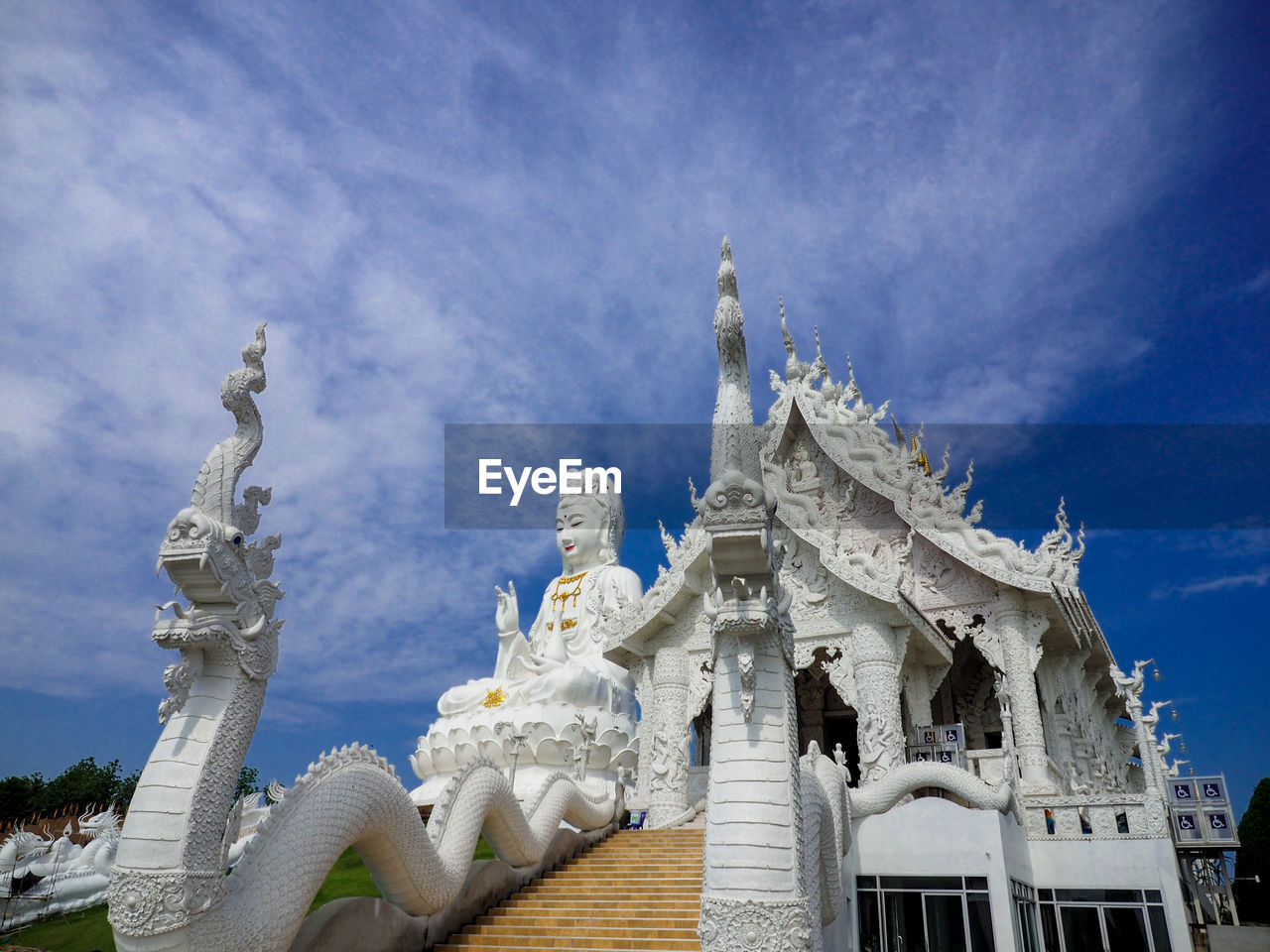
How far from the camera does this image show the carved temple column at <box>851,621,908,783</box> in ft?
39.9

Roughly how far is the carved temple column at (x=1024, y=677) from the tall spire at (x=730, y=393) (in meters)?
8.37

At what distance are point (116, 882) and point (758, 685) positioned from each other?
4.52 meters

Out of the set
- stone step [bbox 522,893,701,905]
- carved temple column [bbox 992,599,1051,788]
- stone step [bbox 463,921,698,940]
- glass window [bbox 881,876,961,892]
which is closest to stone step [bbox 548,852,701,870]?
stone step [bbox 522,893,701,905]

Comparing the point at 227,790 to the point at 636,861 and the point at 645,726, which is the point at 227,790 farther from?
the point at 645,726

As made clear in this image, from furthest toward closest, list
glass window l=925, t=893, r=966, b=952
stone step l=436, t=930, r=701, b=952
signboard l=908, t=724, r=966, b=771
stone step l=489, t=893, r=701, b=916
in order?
signboard l=908, t=724, r=966, b=771
glass window l=925, t=893, r=966, b=952
stone step l=489, t=893, r=701, b=916
stone step l=436, t=930, r=701, b=952

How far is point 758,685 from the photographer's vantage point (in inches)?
264

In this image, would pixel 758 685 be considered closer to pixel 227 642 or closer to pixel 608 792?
pixel 227 642

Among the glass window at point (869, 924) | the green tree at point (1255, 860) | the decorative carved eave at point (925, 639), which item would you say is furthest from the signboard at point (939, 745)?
the green tree at point (1255, 860)

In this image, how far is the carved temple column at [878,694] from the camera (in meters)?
12.1

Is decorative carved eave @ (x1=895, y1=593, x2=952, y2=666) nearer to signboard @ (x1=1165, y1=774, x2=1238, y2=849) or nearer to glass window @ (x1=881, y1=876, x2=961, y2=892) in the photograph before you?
signboard @ (x1=1165, y1=774, x2=1238, y2=849)

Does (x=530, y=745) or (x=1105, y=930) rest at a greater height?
(x=530, y=745)

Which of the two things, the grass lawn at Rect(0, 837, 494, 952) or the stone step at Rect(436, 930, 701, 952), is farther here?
the grass lawn at Rect(0, 837, 494, 952)

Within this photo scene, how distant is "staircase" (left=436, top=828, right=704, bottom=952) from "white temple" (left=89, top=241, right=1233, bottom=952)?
5.9 inches

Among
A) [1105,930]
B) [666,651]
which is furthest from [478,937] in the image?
[1105,930]
